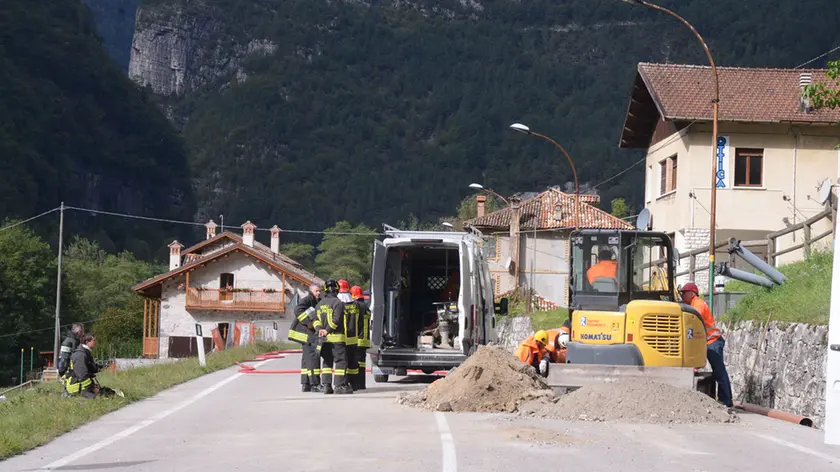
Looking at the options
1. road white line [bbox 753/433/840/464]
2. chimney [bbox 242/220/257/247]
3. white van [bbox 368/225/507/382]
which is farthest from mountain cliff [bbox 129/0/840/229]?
road white line [bbox 753/433/840/464]

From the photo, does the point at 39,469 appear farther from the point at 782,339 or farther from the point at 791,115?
the point at 791,115

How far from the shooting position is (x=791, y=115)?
39.5 meters

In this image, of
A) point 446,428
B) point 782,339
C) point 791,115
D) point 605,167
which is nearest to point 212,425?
point 446,428

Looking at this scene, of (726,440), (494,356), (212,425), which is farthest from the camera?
(494,356)

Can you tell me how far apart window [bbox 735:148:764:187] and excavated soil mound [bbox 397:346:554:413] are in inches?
1003

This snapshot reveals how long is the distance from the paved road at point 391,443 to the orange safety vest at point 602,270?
266cm

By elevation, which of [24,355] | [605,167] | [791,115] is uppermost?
[605,167]

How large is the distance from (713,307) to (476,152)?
162853 millimetres

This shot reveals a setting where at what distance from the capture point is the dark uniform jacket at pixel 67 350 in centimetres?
1662

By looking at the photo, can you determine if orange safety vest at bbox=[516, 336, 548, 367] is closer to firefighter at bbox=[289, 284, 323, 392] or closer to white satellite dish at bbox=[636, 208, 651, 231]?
→ white satellite dish at bbox=[636, 208, 651, 231]

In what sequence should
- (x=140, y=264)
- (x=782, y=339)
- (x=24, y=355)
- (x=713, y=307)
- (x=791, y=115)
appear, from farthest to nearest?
(x=140, y=264), (x=24, y=355), (x=791, y=115), (x=713, y=307), (x=782, y=339)

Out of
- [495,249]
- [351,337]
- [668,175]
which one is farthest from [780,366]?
[495,249]

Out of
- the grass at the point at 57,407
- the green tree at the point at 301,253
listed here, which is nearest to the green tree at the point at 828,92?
the grass at the point at 57,407

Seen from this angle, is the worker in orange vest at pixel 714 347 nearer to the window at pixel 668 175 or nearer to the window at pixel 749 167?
the window at pixel 749 167
